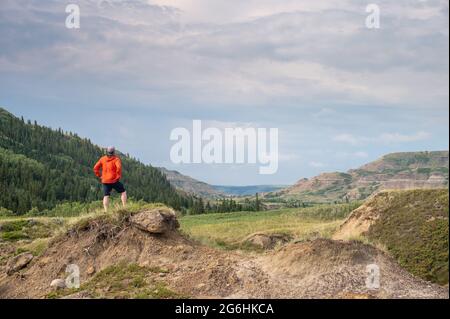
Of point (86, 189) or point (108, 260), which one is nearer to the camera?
point (108, 260)

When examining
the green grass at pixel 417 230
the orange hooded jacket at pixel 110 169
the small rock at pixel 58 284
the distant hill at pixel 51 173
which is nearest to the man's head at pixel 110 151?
the orange hooded jacket at pixel 110 169

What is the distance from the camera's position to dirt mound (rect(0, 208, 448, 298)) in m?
15.7

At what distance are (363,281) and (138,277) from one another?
6730 mm

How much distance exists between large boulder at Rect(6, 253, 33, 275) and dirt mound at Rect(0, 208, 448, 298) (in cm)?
29

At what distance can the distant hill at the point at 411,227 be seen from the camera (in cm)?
1792

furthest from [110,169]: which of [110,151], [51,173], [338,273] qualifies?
[51,173]

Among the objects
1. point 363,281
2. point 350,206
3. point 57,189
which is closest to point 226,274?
point 363,281

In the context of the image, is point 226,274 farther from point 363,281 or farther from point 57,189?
point 57,189

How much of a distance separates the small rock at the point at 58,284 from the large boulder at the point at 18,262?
9.29 ft

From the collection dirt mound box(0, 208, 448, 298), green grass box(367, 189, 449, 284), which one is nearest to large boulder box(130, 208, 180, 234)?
dirt mound box(0, 208, 448, 298)

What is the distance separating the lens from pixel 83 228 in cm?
2027

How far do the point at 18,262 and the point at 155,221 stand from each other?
567cm

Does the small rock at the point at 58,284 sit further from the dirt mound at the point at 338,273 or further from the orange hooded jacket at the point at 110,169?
the dirt mound at the point at 338,273
